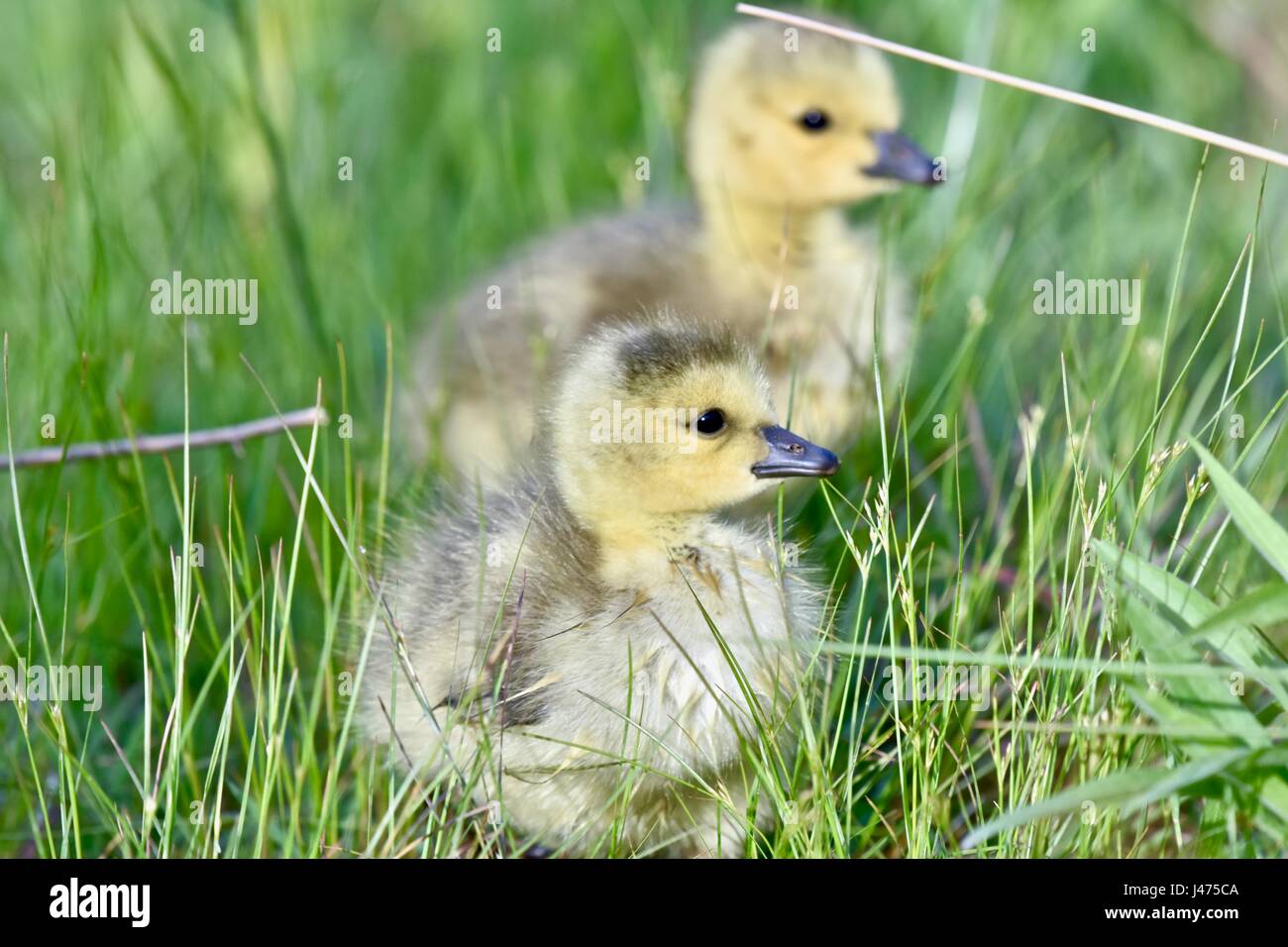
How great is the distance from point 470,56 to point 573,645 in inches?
127

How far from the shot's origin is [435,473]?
115 inches

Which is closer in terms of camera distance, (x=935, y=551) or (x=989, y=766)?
(x=989, y=766)

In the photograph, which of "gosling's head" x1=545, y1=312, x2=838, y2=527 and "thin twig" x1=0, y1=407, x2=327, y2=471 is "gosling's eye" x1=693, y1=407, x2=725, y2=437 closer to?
"gosling's head" x1=545, y1=312, x2=838, y2=527

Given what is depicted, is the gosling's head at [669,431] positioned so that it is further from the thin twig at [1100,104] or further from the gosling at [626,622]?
the thin twig at [1100,104]

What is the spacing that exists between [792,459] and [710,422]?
0.13m

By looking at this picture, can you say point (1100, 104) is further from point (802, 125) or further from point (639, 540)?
point (802, 125)

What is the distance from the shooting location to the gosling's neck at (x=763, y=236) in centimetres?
339

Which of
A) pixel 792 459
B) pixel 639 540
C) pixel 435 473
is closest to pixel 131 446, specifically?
pixel 435 473

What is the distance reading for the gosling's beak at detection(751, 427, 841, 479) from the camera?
2.20m

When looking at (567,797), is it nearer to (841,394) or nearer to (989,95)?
(841,394)

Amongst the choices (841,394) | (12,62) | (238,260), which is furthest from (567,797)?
(12,62)

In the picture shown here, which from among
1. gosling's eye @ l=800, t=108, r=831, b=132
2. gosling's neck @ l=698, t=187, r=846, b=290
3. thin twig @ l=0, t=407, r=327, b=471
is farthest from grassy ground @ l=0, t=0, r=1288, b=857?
gosling's eye @ l=800, t=108, r=831, b=132

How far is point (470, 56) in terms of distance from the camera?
491 centimetres

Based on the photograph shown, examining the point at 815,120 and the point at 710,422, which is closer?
the point at 710,422
